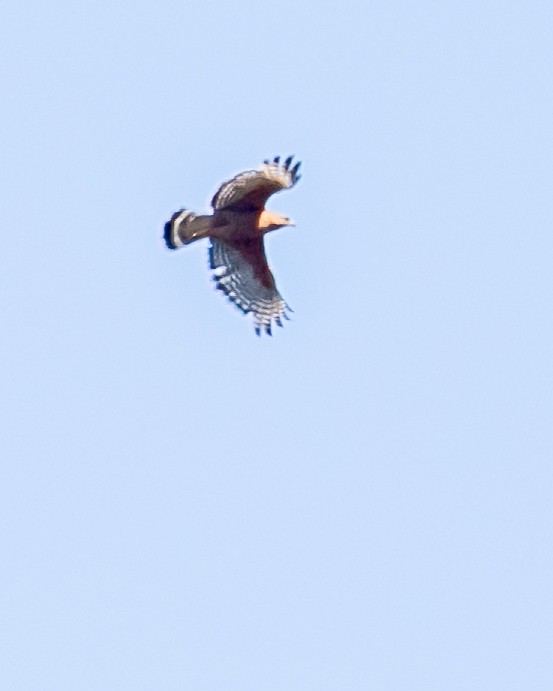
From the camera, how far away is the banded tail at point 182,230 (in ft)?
72.3

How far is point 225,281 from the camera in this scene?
73.6ft

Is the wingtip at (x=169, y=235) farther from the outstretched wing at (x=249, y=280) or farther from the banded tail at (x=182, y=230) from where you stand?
the outstretched wing at (x=249, y=280)

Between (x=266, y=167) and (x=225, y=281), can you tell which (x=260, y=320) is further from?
(x=266, y=167)

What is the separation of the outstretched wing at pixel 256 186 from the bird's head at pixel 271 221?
6.0 inches

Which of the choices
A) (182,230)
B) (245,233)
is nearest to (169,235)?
(182,230)

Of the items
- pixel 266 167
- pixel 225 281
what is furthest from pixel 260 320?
pixel 266 167

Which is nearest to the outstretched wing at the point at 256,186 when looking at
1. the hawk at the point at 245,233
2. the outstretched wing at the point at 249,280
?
the hawk at the point at 245,233

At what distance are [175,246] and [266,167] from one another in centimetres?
156

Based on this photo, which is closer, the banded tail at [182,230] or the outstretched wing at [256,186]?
the outstretched wing at [256,186]

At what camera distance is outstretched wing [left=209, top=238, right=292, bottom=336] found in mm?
22266

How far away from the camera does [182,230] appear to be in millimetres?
22094

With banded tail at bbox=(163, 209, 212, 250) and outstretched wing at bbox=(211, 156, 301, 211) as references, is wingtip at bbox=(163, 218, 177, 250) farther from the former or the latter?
outstretched wing at bbox=(211, 156, 301, 211)

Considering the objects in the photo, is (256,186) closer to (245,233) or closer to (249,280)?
(245,233)

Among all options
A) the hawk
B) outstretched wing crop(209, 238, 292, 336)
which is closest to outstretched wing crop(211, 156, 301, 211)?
the hawk
